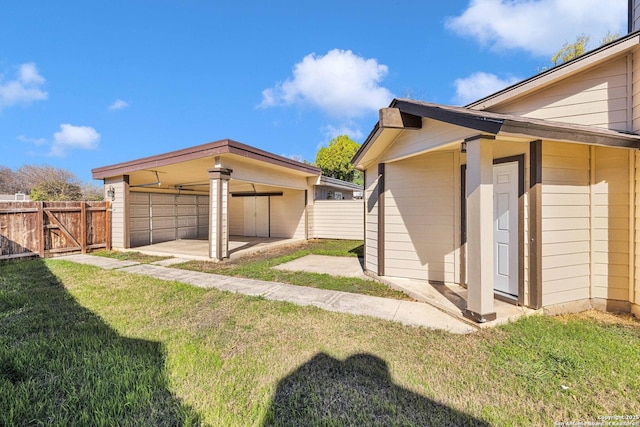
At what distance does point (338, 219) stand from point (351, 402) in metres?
10.4

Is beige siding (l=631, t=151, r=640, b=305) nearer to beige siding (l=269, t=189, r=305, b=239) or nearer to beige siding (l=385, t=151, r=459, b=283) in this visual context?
beige siding (l=385, t=151, r=459, b=283)

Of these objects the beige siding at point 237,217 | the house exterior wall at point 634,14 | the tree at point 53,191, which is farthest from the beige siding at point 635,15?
the tree at point 53,191

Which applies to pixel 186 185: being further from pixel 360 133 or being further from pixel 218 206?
pixel 360 133

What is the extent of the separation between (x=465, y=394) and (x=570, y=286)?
9.50ft

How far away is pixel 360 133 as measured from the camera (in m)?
25.5

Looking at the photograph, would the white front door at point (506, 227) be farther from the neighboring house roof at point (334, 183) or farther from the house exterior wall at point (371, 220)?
the neighboring house roof at point (334, 183)

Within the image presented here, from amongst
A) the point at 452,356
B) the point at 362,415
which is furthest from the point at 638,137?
the point at 362,415

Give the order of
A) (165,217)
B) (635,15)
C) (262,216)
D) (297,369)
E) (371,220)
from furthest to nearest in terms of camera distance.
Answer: (262,216) < (165,217) < (371,220) < (635,15) < (297,369)

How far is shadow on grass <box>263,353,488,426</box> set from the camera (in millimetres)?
1798

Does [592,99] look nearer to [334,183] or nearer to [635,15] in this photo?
[635,15]

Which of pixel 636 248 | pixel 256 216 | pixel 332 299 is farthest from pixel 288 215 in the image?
pixel 636 248

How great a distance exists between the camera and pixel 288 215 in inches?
498

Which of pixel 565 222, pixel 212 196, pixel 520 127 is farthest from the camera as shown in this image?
pixel 212 196

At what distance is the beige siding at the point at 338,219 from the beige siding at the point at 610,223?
27.3 feet
